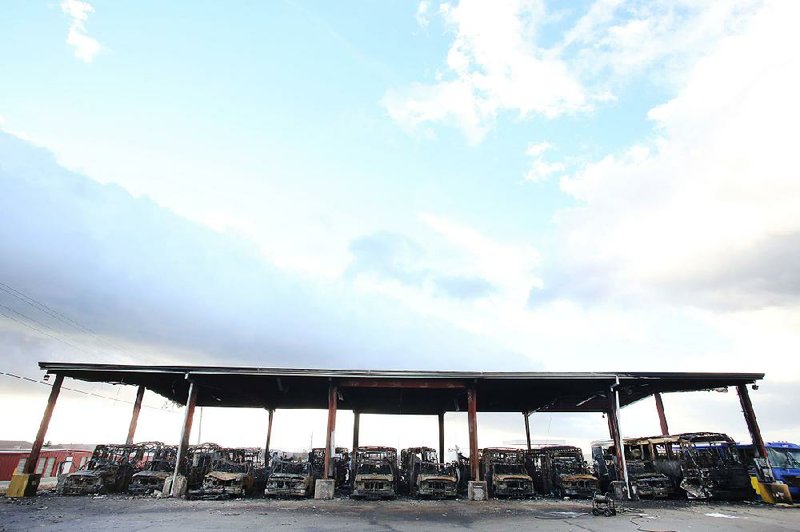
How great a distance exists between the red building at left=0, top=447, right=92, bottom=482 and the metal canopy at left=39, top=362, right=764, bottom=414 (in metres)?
19.7

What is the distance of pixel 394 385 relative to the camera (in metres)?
20.3

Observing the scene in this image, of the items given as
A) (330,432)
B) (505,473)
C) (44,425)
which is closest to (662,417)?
(505,473)

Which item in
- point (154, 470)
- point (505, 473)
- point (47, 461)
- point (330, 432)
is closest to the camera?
point (330, 432)

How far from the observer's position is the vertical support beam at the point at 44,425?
18.8 m

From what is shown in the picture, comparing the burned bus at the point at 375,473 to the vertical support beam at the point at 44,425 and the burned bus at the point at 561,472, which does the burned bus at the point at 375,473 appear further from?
the vertical support beam at the point at 44,425

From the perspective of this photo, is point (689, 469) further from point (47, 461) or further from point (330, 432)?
point (47, 461)

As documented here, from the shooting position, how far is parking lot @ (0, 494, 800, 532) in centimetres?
1102

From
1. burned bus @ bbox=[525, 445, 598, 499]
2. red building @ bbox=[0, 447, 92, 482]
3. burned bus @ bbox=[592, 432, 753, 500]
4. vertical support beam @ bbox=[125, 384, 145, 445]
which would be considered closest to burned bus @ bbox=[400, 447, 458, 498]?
burned bus @ bbox=[525, 445, 598, 499]

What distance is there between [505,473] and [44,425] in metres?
20.9

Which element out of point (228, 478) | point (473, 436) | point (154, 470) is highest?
point (473, 436)

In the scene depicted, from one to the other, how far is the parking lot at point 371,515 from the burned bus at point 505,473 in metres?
1.72

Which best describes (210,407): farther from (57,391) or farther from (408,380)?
(408,380)

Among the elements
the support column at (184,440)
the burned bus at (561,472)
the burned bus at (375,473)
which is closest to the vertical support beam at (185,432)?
the support column at (184,440)

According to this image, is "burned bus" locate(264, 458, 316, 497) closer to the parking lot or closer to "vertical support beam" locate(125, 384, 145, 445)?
the parking lot
